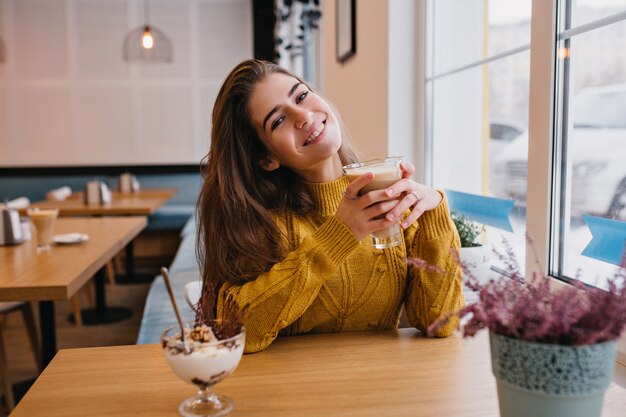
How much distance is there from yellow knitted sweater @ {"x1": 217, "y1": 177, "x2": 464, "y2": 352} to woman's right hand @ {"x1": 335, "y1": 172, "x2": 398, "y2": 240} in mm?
20

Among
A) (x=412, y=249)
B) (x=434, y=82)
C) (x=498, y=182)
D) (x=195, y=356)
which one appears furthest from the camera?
(x=434, y=82)

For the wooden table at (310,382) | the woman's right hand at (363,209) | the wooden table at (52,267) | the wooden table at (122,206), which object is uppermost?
the woman's right hand at (363,209)

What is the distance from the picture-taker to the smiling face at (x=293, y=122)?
1.35 meters

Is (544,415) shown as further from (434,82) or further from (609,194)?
(434,82)

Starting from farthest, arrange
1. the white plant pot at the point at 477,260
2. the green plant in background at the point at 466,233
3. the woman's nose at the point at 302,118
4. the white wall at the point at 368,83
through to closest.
Result: the white wall at the point at 368,83 < the green plant in background at the point at 466,233 < the white plant pot at the point at 477,260 < the woman's nose at the point at 302,118

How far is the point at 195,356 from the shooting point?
87 cm

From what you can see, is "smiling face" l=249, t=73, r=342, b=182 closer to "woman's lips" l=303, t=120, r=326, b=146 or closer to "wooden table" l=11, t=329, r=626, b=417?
"woman's lips" l=303, t=120, r=326, b=146

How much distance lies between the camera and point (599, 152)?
1.33 m

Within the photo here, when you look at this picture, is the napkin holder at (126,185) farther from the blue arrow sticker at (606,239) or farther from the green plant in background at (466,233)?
the blue arrow sticker at (606,239)

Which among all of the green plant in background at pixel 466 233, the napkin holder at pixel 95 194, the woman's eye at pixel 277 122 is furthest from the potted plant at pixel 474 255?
the napkin holder at pixel 95 194

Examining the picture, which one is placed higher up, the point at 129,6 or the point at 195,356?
the point at 129,6

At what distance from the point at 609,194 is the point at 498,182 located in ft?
1.88

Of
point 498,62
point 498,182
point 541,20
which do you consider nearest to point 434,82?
point 498,62

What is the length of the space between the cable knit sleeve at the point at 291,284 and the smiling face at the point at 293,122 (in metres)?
0.22
